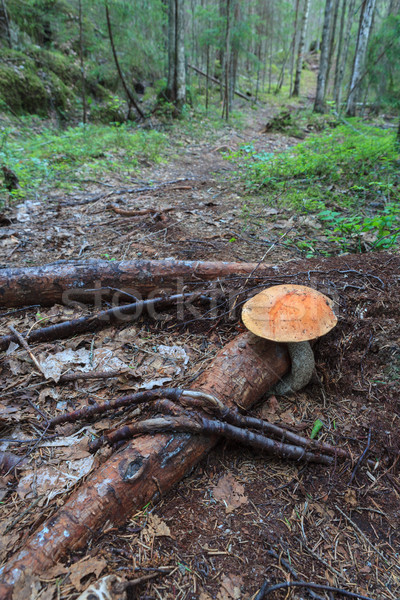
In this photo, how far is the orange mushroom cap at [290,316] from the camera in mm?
2141

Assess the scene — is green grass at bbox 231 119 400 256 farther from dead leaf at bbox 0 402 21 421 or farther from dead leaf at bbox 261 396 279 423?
dead leaf at bbox 0 402 21 421

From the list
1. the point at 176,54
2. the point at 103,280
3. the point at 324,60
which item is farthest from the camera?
the point at 324,60

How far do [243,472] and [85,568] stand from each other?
1013mm

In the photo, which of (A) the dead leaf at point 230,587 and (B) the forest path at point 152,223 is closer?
(A) the dead leaf at point 230,587

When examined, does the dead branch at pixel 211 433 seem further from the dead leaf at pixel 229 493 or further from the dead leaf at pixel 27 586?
the dead leaf at pixel 27 586

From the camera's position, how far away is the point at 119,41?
37.3ft

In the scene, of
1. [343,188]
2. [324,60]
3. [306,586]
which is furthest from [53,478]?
[324,60]

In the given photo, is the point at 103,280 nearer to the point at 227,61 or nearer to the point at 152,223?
the point at 152,223

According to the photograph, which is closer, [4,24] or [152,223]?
[152,223]

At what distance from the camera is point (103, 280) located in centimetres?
346

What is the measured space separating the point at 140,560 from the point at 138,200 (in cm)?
630

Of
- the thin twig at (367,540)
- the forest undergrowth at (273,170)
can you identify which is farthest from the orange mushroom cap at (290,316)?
the forest undergrowth at (273,170)

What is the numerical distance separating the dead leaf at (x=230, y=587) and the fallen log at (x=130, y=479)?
523mm

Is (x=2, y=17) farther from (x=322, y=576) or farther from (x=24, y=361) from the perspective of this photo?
(x=322, y=576)
